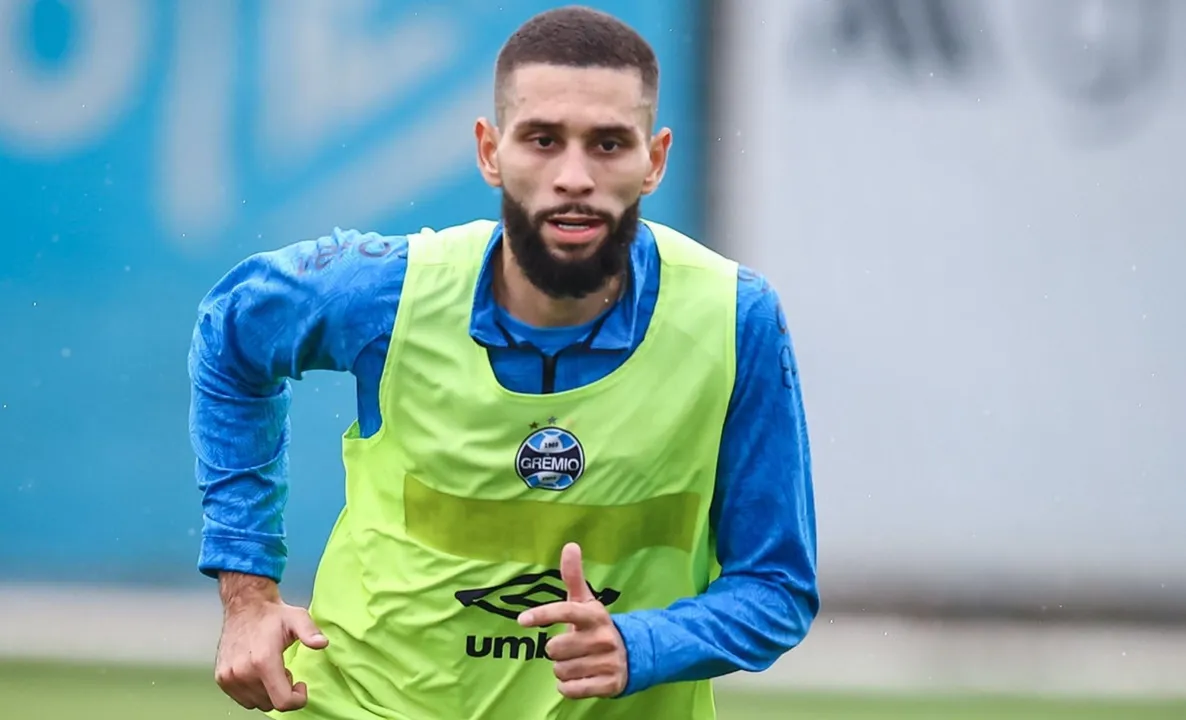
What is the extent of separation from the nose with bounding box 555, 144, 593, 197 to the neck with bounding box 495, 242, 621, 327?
0.15m

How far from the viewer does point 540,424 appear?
2.71 meters

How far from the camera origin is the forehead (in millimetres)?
2641

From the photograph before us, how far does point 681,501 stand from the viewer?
2.74 meters

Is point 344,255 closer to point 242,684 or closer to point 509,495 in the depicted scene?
point 509,495

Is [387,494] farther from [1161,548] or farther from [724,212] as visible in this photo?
[1161,548]

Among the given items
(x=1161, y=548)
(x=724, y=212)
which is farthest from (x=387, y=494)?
(x=1161, y=548)

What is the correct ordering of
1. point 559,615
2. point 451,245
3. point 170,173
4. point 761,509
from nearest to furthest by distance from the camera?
point 559,615
point 761,509
point 451,245
point 170,173

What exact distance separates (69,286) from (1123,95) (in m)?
3.38

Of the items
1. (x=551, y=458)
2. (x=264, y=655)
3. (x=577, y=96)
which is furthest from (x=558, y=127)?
(x=264, y=655)

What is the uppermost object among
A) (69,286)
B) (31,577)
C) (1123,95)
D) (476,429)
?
(1123,95)

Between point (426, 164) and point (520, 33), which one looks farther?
point (426, 164)

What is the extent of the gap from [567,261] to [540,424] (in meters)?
0.23

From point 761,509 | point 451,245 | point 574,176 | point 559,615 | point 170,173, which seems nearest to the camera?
point 559,615

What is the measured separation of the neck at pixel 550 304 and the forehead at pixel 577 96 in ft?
0.68
